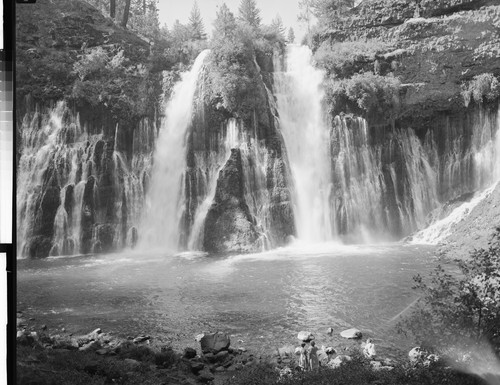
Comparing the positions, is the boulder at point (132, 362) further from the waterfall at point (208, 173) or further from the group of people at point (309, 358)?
the waterfall at point (208, 173)

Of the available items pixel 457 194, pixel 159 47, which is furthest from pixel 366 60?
pixel 159 47

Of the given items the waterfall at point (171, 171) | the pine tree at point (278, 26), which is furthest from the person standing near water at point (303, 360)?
the pine tree at point (278, 26)

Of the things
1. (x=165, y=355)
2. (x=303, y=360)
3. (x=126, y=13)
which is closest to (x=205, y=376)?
(x=165, y=355)

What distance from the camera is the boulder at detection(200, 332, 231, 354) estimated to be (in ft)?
12.7

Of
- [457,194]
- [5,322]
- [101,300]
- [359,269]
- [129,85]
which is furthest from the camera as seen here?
[129,85]

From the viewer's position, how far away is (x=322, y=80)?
624cm

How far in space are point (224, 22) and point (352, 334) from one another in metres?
3.30

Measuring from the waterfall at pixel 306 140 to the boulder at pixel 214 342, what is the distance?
1935 mm

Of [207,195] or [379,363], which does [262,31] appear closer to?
[207,195]

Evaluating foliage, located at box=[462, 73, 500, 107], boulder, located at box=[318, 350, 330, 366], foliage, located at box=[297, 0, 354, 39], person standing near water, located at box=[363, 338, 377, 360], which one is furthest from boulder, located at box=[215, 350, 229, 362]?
foliage, located at box=[462, 73, 500, 107]

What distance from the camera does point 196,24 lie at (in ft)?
15.5

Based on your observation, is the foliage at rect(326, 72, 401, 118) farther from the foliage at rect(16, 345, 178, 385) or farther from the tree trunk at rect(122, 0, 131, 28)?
the foliage at rect(16, 345, 178, 385)

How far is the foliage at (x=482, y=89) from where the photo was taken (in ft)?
16.7

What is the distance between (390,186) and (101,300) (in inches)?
145
